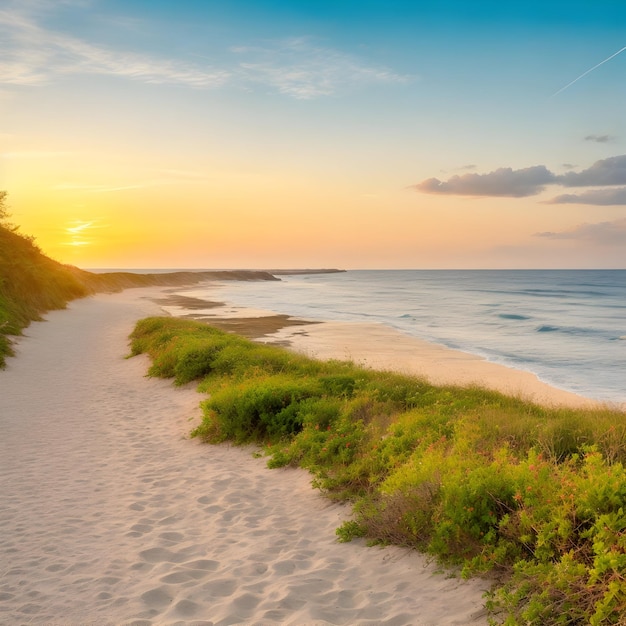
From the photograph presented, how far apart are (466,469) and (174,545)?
141 inches

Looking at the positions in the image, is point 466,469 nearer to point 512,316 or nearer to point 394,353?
point 394,353

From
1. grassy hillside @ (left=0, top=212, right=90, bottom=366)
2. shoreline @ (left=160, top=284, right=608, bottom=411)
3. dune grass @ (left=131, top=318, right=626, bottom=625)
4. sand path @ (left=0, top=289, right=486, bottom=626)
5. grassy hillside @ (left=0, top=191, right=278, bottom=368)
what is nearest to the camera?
dune grass @ (left=131, top=318, right=626, bottom=625)

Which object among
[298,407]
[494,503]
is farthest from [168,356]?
[494,503]

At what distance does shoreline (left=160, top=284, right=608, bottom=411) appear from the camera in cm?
1739

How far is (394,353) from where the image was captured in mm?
25750

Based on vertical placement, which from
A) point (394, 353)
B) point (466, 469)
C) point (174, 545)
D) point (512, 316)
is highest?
point (466, 469)

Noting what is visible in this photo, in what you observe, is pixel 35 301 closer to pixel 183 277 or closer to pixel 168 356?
pixel 168 356

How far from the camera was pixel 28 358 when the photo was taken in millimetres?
20469

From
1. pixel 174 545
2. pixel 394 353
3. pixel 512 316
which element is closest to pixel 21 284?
pixel 394 353

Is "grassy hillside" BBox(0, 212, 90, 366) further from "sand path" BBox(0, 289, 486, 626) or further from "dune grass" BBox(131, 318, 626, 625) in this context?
"dune grass" BBox(131, 318, 626, 625)

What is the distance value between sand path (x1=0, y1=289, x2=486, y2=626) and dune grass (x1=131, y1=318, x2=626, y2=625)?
15.0 inches

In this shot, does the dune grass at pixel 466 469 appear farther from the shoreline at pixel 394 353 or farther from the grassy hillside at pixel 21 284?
the grassy hillside at pixel 21 284

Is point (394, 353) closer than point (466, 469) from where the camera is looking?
No

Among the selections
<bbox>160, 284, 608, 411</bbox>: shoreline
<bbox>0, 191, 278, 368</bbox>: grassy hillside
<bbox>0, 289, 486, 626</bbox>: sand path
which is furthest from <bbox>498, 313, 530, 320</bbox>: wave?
<bbox>0, 289, 486, 626</bbox>: sand path
